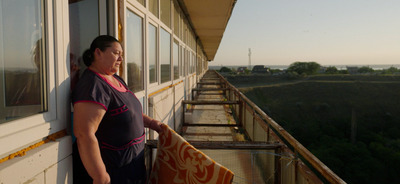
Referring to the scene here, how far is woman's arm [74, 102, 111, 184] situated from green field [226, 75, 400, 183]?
4981 centimetres

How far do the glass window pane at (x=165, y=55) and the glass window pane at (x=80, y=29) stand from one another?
8.94ft

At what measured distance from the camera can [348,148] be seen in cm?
5156

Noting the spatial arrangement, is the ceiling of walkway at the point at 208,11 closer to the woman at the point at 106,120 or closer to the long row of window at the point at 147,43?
the long row of window at the point at 147,43

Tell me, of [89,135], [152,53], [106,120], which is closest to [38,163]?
[89,135]

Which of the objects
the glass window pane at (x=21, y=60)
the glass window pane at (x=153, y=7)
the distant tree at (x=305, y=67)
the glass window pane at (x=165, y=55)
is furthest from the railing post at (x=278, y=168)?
the distant tree at (x=305, y=67)

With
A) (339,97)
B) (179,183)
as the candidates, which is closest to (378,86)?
(339,97)

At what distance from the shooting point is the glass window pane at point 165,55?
5266 mm

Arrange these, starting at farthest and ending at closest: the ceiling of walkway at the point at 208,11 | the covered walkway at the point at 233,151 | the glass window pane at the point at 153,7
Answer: the ceiling of walkway at the point at 208,11, the glass window pane at the point at 153,7, the covered walkway at the point at 233,151

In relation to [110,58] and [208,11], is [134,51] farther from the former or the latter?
[208,11]

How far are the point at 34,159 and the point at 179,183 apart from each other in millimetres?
1128

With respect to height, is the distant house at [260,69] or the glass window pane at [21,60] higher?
the distant house at [260,69]

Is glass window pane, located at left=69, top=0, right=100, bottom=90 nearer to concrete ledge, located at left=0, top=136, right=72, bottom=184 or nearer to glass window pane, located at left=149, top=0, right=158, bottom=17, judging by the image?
concrete ledge, located at left=0, top=136, right=72, bottom=184

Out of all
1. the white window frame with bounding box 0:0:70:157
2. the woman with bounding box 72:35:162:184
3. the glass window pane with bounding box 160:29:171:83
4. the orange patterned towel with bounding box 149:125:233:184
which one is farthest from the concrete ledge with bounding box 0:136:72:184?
the glass window pane with bounding box 160:29:171:83

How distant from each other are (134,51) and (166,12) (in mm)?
2471
